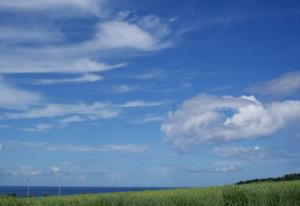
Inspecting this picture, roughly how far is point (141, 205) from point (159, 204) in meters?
0.70

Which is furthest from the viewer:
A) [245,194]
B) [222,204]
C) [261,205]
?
[245,194]

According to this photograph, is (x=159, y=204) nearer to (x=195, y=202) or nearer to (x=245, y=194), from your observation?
(x=195, y=202)

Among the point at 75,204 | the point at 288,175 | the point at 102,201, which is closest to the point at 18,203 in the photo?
the point at 75,204

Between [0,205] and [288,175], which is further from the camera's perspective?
[288,175]

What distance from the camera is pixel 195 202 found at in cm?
1543

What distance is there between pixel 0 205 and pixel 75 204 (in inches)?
128

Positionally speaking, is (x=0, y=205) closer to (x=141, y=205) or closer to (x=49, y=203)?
(x=49, y=203)

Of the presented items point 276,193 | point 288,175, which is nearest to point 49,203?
point 276,193

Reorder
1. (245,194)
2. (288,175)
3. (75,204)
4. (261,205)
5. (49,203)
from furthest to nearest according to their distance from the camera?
(288,175) → (49,203) → (75,204) → (245,194) → (261,205)

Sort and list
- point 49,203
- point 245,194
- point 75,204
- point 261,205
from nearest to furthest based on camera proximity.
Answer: point 261,205 → point 245,194 → point 75,204 → point 49,203

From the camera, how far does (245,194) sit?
1617cm

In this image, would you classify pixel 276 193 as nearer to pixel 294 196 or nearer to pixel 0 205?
pixel 294 196

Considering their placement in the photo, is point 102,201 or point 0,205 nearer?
point 102,201

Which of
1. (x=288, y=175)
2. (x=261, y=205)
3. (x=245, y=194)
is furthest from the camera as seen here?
(x=288, y=175)
